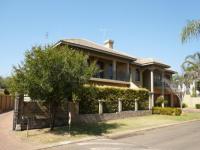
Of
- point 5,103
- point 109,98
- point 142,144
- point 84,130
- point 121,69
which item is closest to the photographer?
point 142,144

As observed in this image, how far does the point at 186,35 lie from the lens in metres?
16.0

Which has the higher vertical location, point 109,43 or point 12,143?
point 109,43

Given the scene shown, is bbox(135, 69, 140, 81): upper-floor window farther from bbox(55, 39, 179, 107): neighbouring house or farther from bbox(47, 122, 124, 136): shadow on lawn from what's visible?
bbox(47, 122, 124, 136): shadow on lawn

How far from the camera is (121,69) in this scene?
31.0 meters

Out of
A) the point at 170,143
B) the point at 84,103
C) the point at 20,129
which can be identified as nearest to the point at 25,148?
the point at 20,129

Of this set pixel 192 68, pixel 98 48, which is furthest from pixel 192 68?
pixel 98 48

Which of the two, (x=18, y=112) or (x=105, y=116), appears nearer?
(x=18, y=112)

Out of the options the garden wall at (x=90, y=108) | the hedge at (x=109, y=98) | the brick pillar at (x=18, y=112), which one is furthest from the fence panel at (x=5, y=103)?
the brick pillar at (x=18, y=112)

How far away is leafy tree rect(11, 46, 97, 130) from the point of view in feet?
46.4

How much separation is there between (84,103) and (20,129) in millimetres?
5643

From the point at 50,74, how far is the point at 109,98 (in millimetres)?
8802

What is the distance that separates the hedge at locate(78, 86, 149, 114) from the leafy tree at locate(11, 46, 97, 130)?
6.62 feet

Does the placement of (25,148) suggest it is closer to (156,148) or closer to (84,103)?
(156,148)

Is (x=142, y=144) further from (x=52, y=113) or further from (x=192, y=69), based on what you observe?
(x=192, y=69)
